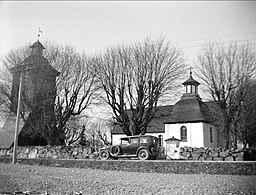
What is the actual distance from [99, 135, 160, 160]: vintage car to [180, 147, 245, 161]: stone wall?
110 cm

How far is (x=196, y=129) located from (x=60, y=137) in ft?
25.3

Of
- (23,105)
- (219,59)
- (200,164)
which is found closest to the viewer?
(200,164)

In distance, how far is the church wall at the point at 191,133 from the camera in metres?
16.5

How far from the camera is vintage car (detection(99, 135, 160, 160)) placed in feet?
30.2

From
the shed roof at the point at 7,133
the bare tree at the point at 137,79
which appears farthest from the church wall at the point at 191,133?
the shed roof at the point at 7,133

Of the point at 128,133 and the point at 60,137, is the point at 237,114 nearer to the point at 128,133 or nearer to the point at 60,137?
the point at 128,133

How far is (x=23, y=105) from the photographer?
40.5ft

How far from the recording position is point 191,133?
16.8m

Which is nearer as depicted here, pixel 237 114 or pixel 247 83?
pixel 247 83

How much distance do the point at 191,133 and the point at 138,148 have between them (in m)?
8.21

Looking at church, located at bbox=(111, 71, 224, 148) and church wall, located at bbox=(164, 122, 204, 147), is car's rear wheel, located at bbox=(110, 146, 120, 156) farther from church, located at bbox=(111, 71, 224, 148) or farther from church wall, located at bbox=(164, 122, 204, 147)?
church wall, located at bbox=(164, 122, 204, 147)

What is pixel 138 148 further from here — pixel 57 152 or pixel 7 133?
pixel 7 133

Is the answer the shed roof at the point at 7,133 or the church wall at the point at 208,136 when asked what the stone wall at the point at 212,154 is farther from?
the shed roof at the point at 7,133

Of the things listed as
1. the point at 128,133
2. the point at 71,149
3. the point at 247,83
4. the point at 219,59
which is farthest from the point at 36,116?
the point at 247,83
